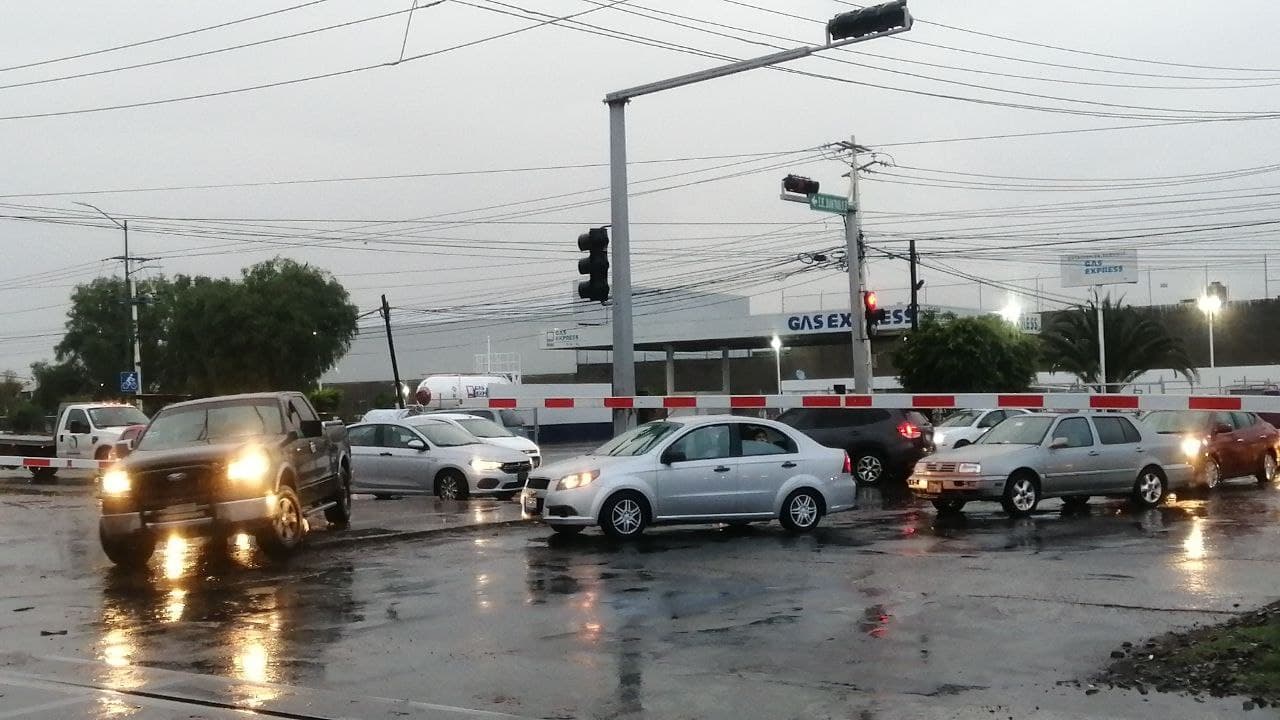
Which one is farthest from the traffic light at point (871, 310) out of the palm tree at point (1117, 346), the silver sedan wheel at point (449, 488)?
the palm tree at point (1117, 346)

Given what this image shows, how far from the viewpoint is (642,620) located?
35.3ft

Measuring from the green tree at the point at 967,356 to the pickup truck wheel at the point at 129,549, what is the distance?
1316 inches

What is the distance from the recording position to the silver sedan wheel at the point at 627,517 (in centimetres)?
1598

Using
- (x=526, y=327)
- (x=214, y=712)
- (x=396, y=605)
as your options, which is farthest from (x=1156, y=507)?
(x=526, y=327)

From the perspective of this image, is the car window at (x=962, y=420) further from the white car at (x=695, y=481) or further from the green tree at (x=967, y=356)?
the white car at (x=695, y=481)

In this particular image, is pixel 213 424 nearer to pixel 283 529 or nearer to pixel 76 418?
pixel 283 529

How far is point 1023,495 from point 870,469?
6884 millimetres

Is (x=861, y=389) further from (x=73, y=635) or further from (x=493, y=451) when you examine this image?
(x=73, y=635)

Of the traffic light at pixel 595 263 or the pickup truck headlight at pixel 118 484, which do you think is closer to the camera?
the pickup truck headlight at pixel 118 484

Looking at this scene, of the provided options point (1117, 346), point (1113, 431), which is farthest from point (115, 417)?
point (1117, 346)

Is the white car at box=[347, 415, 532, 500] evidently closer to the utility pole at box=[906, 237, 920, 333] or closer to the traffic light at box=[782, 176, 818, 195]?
the traffic light at box=[782, 176, 818, 195]

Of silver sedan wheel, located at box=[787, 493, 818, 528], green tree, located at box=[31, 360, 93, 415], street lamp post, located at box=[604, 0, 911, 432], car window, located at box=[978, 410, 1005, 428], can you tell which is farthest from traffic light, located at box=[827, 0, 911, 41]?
green tree, located at box=[31, 360, 93, 415]

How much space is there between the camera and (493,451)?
76.8 feet

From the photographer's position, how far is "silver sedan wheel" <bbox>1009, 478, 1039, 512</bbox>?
1875cm
